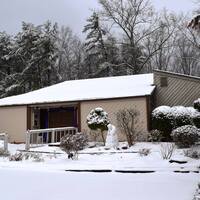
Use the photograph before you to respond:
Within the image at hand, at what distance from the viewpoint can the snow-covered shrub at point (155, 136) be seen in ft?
57.8

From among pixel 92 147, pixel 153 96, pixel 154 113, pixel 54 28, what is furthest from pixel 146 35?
pixel 92 147

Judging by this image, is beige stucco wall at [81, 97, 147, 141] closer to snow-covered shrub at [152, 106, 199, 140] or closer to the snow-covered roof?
the snow-covered roof

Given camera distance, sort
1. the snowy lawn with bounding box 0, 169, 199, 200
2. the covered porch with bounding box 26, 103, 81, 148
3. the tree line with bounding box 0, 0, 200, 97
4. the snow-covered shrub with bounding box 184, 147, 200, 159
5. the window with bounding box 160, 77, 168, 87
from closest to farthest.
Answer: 1. the snowy lawn with bounding box 0, 169, 199, 200
2. the snow-covered shrub with bounding box 184, 147, 200, 159
3. the window with bounding box 160, 77, 168, 87
4. the covered porch with bounding box 26, 103, 81, 148
5. the tree line with bounding box 0, 0, 200, 97

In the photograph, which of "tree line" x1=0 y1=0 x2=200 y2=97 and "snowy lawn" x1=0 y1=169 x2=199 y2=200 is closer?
"snowy lawn" x1=0 y1=169 x2=199 y2=200

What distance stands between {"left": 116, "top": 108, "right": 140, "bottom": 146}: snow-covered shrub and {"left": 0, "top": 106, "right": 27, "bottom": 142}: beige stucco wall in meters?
6.23

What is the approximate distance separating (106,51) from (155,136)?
923 inches

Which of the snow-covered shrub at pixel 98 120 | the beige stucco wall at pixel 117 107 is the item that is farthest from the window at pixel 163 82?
the snow-covered shrub at pixel 98 120

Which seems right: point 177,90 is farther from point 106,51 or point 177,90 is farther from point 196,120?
point 106,51

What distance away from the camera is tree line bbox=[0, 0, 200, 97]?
127 feet

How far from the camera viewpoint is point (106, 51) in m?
40.0

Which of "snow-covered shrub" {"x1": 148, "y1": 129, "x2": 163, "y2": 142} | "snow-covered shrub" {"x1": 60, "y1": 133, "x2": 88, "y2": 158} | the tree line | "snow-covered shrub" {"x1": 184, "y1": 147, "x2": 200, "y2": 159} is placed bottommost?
"snow-covered shrub" {"x1": 184, "y1": 147, "x2": 200, "y2": 159}

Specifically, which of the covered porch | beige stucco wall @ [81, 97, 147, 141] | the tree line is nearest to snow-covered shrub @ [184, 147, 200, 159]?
beige stucco wall @ [81, 97, 147, 141]

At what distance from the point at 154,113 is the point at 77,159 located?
602 centimetres

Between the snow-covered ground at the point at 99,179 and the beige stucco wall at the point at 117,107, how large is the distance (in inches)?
181
